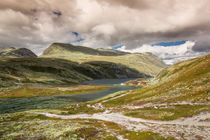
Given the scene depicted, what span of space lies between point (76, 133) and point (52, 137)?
5.56 metres

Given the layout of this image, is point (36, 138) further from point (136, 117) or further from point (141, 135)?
point (136, 117)

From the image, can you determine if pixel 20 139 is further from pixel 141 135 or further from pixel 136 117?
pixel 136 117

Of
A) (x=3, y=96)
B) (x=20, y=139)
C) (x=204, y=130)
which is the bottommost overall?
(x=3, y=96)

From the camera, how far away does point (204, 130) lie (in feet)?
85.9

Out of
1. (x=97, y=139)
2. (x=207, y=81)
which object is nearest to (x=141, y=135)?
(x=97, y=139)

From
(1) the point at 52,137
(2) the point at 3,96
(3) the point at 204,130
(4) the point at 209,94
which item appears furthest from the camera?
(2) the point at 3,96

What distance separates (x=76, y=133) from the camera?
1241 inches

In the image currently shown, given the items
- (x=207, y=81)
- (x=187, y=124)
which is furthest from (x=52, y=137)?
(x=207, y=81)

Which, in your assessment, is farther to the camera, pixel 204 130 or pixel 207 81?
pixel 207 81

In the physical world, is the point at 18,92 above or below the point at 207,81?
below

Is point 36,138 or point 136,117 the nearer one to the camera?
point 36,138

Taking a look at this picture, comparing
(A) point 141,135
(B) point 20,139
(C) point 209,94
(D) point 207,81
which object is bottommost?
(B) point 20,139

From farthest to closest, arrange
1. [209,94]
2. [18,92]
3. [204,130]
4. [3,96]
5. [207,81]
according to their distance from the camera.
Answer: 1. [18,92]
2. [3,96]
3. [207,81]
4. [209,94]
5. [204,130]

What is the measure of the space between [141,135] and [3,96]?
439 feet
